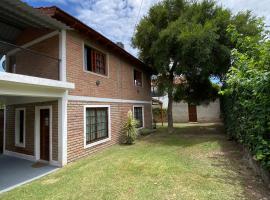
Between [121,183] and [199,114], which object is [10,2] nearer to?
[121,183]

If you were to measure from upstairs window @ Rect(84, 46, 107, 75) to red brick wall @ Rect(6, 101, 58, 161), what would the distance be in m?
2.67

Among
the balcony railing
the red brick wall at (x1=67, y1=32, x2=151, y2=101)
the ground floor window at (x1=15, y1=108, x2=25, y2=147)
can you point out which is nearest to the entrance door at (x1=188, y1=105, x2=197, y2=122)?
the red brick wall at (x1=67, y1=32, x2=151, y2=101)

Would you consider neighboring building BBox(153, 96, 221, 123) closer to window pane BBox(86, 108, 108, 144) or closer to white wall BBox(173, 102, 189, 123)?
white wall BBox(173, 102, 189, 123)

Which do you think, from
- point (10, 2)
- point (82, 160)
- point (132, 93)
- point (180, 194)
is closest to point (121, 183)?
point (180, 194)

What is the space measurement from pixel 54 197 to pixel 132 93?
32.8ft

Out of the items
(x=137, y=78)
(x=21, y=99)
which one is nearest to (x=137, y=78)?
(x=137, y=78)

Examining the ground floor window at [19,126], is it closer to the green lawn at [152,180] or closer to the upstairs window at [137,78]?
the green lawn at [152,180]

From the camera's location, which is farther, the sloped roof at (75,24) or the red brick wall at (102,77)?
the red brick wall at (102,77)

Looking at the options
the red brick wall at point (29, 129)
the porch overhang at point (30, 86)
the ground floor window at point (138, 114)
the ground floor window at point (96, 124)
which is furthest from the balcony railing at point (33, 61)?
the ground floor window at point (138, 114)

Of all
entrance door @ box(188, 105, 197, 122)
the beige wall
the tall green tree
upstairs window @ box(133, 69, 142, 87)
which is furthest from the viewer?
entrance door @ box(188, 105, 197, 122)

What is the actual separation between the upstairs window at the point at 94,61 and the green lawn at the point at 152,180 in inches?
174

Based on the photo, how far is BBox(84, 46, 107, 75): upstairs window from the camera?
9.55 meters

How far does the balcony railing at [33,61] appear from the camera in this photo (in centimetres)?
799

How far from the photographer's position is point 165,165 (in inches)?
267
